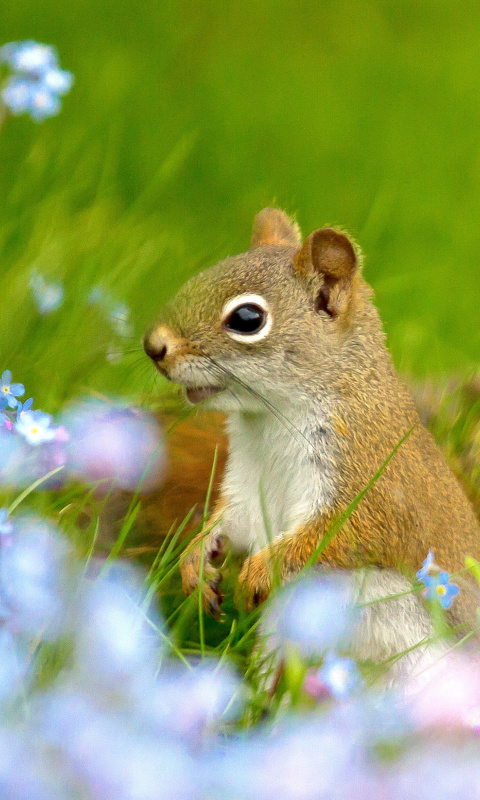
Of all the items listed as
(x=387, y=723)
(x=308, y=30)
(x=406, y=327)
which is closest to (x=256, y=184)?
(x=406, y=327)

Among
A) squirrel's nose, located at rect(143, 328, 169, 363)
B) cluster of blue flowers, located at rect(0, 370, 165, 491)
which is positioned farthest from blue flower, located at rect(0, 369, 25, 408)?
squirrel's nose, located at rect(143, 328, 169, 363)

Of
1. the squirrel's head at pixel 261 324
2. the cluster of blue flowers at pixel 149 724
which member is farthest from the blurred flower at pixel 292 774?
the squirrel's head at pixel 261 324

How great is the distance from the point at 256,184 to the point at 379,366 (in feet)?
8.44

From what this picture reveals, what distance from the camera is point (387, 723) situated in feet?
4.00

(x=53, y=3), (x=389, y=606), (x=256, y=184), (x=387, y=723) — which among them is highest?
(x=53, y=3)

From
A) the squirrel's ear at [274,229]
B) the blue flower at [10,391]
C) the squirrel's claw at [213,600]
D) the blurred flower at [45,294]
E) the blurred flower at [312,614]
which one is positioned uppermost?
the blurred flower at [45,294]

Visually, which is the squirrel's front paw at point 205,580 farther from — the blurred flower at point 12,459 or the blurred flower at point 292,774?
the blurred flower at point 292,774

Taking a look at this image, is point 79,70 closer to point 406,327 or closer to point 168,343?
point 406,327

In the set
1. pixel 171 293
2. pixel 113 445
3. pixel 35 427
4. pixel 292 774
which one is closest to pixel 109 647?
pixel 292 774

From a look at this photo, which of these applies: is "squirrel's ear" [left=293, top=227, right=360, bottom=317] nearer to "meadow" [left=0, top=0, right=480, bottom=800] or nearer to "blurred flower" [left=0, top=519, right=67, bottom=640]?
"meadow" [left=0, top=0, right=480, bottom=800]

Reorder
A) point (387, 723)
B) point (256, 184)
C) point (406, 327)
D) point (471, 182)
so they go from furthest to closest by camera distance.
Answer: point (471, 182)
point (256, 184)
point (406, 327)
point (387, 723)

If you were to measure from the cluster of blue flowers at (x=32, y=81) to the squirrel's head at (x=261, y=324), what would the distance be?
604mm

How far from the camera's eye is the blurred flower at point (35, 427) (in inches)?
65.4

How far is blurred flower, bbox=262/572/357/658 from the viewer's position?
131 cm
